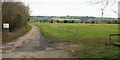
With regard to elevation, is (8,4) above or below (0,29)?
above

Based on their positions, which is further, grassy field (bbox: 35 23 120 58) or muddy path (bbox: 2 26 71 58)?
muddy path (bbox: 2 26 71 58)

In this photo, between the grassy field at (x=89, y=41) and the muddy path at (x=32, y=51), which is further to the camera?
the muddy path at (x=32, y=51)

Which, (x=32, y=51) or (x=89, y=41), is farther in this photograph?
(x=89, y=41)

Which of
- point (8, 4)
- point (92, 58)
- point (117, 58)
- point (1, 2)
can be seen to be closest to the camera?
point (117, 58)

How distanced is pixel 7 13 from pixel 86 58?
60.7 ft

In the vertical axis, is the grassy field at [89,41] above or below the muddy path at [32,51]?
above

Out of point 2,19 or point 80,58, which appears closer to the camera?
point 80,58

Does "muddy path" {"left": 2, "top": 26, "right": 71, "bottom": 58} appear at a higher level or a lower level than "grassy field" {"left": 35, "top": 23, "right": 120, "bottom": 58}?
lower

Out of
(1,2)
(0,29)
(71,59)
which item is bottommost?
(71,59)

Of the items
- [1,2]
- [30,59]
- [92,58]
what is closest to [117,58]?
[92,58]

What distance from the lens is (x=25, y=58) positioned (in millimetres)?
8836

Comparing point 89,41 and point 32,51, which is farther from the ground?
point 89,41

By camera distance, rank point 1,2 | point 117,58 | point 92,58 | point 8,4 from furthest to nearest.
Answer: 1. point 8,4
2. point 1,2
3. point 92,58
4. point 117,58

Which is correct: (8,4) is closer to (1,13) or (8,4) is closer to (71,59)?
(1,13)
